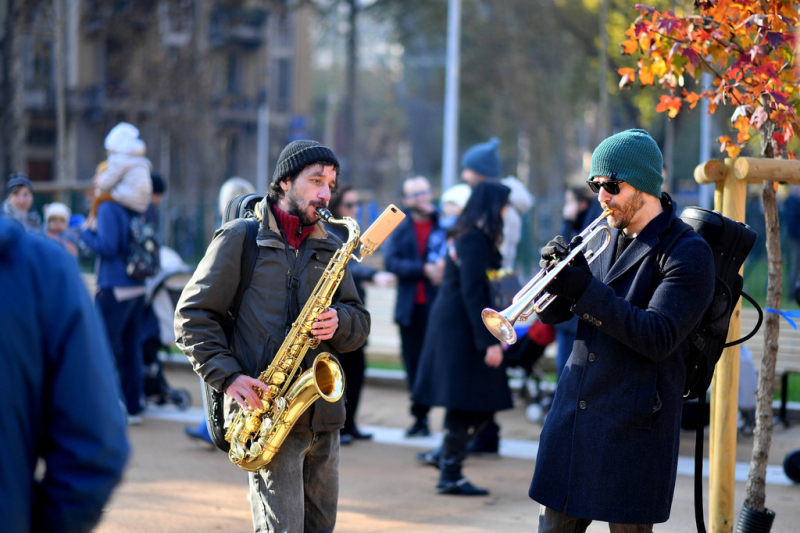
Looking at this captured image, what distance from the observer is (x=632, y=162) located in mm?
3471

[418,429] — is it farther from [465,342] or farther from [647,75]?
[647,75]

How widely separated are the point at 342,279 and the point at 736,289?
5.32 ft

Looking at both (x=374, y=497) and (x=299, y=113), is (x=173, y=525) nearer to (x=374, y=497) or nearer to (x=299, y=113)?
(x=374, y=497)

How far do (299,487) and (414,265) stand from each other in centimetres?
420

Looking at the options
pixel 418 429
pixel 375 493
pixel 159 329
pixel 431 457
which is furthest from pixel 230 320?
pixel 159 329

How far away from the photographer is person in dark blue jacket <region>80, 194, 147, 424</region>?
789 centimetres

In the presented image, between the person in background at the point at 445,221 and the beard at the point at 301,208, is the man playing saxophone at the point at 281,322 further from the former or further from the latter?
the person in background at the point at 445,221

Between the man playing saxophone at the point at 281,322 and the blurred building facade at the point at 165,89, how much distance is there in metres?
11.3

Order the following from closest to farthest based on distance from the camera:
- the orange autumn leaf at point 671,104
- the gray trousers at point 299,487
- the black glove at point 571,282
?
1. the black glove at point 571,282
2. the gray trousers at point 299,487
3. the orange autumn leaf at point 671,104

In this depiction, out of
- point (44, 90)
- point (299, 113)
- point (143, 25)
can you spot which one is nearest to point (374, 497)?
point (143, 25)

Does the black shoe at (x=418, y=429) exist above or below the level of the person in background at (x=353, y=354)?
below

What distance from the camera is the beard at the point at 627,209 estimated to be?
3.50m

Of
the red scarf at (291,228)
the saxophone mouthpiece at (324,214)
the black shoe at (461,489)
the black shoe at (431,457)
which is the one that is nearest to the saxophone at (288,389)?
the saxophone mouthpiece at (324,214)

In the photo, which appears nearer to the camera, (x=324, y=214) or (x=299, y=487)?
(x=299, y=487)
